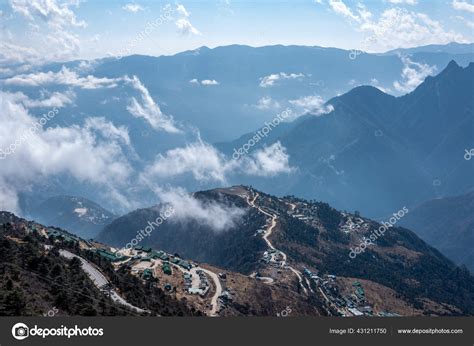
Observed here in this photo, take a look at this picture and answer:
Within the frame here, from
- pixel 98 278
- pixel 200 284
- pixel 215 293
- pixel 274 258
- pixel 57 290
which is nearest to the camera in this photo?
pixel 57 290

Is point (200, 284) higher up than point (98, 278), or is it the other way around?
point (200, 284)

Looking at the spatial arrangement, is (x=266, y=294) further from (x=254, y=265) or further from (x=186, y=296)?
(x=254, y=265)

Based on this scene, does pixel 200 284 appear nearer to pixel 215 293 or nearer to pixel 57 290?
pixel 215 293

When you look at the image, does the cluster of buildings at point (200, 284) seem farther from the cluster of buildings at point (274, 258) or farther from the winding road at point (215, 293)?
the cluster of buildings at point (274, 258)

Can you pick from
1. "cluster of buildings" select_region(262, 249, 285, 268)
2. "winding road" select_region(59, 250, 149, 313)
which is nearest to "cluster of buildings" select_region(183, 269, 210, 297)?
"winding road" select_region(59, 250, 149, 313)

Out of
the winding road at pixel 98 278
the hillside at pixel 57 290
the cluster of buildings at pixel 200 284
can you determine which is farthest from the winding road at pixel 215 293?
the winding road at pixel 98 278

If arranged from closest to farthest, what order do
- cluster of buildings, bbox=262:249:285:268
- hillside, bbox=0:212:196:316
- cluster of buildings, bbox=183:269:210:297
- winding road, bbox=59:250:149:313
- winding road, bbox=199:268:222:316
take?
hillside, bbox=0:212:196:316 → winding road, bbox=59:250:149:313 → winding road, bbox=199:268:222:316 → cluster of buildings, bbox=183:269:210:297 → cluster of buildings, bbox=262:249:285:268

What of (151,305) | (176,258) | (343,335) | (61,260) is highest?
(176,258)

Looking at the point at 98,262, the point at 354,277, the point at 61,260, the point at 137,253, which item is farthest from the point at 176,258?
the point at 354,277

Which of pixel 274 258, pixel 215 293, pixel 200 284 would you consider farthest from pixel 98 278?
pixel 274 258

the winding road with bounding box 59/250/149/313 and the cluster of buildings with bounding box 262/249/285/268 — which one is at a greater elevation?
the cluster of buildings with bounding box 262/249/285/268

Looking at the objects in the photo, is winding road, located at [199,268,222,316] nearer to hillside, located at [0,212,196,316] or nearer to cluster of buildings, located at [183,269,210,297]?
Answer: cluster of buildings, located at [183,269,210,297]
